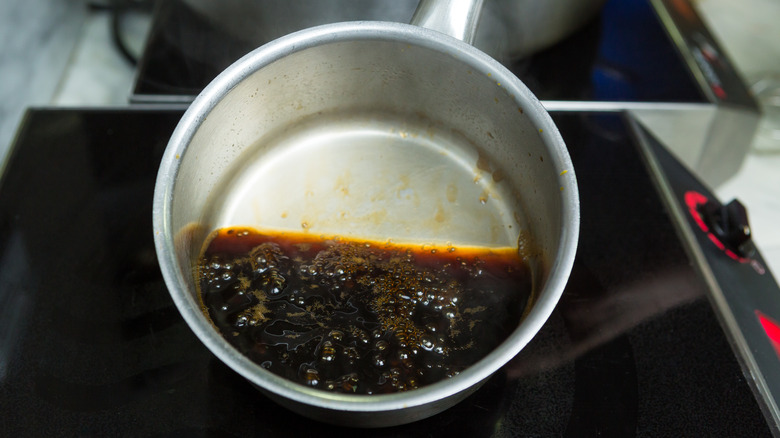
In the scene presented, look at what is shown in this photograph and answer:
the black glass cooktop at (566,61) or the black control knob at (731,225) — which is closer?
the black control knob at (731,225)

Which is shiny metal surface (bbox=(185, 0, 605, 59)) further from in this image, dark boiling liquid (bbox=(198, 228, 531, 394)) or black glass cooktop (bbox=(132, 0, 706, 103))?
dark boiling liquid (bbox=(198, 228, 531, 394))

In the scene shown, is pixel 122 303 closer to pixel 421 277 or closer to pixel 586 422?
pixel 421 277

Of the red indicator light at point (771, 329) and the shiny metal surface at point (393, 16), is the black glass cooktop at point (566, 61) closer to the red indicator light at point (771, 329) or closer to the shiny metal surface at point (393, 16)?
the shiny metal surface at point (393, 16)

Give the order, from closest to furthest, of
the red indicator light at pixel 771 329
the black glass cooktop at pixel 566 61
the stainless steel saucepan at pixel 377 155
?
1. the stainless steel saucepan at pixel 377 155
2. the red indicator light at pixel 771 329
3. the black glass cooktop at pixel 566 61

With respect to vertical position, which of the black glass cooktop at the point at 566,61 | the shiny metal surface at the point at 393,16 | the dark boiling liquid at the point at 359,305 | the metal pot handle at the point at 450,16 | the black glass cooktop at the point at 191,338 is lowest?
the black glass cooktop at the point at 191,338

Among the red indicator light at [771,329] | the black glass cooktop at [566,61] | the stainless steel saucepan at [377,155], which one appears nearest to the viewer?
the stainless steel saucepan at [377,155]

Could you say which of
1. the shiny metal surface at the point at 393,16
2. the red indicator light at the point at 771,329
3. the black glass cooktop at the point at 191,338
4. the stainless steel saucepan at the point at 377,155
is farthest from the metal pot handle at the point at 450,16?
the red indicator light at the point at 771,329

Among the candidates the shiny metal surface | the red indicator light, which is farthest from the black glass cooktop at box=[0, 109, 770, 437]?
the shiny metal surface

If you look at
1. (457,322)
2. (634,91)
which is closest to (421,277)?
(457,322)
